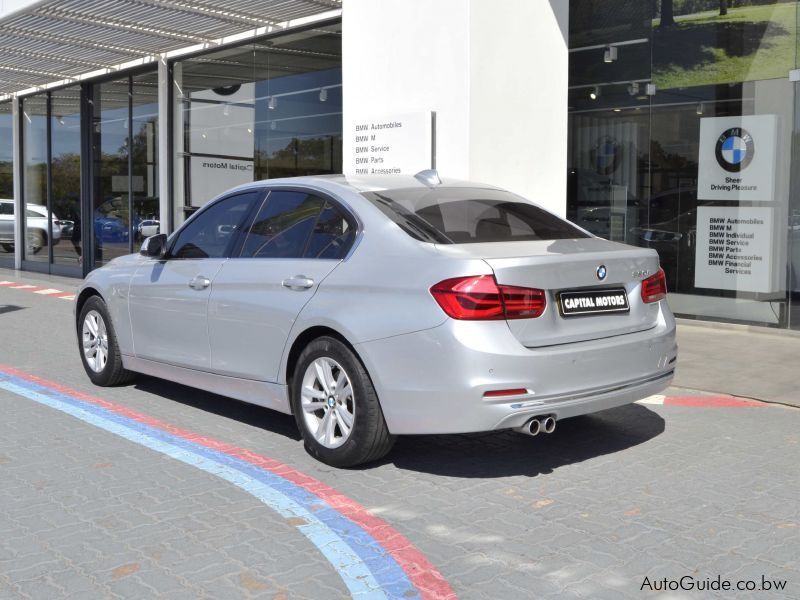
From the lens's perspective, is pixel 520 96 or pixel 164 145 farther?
pixel 164 145

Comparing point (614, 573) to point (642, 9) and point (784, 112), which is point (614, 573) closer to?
A: point (784, 112)

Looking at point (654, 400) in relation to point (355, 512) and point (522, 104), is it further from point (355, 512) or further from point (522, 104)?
point (522, 104)

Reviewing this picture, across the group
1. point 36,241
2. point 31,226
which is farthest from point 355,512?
point 31,226

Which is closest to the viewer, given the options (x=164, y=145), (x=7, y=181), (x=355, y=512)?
(x=355, y=512)

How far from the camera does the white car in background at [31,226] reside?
21.0m

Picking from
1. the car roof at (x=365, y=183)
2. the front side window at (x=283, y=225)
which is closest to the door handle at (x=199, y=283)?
the front side window at (x=283, y=225)

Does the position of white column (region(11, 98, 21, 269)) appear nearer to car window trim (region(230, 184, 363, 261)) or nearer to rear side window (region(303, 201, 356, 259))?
car window trim (region(230, 184, 363, 261))

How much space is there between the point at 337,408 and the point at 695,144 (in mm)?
7693

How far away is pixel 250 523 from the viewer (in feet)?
14.4

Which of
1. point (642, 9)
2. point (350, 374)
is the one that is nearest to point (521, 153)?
point (642, 9)

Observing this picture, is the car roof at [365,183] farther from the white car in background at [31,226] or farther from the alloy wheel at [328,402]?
the white car in background at [31,226]

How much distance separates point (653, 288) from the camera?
5.40 meters

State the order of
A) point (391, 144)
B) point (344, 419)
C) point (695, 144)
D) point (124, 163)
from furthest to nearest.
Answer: point (124, 163), point (695, 144), point (391, 144), point (344, 419)

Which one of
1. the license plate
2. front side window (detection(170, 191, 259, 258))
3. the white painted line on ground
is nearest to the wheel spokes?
the license plate
